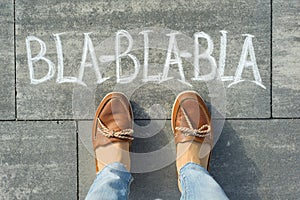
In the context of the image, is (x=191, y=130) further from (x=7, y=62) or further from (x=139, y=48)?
(x=7, y=62)

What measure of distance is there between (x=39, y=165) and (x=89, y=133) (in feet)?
1.11

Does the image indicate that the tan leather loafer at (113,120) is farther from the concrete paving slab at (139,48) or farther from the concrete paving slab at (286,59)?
the concrete paving slab at (286,59)

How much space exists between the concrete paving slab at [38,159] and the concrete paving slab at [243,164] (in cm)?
8

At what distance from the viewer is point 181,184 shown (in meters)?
2.10

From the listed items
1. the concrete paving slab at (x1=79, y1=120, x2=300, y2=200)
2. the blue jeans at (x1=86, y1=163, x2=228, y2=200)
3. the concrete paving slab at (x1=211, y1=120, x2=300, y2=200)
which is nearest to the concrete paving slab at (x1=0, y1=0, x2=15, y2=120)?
the concrete paving slab at (x1=79, y1=120, x2=300, y2=200)

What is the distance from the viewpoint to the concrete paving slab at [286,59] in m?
2.21

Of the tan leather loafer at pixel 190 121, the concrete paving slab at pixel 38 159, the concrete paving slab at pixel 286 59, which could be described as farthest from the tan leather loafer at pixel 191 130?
the concrete paving slab at pixel 38 159

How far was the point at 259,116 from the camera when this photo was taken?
2244 millimetres

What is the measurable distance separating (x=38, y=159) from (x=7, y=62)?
576 millimetres

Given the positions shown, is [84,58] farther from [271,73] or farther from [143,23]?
[271,73]

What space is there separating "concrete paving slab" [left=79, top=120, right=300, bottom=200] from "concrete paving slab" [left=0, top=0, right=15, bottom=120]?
0.42 meters

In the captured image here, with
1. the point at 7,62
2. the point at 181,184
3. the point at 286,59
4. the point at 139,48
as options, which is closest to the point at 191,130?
the point at 181,184

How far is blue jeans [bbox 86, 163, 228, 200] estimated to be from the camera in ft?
6.40

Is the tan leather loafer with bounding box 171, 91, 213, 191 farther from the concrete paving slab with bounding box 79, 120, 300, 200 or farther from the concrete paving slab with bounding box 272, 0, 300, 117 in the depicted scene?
the concrete paving slab with bounding box 272, 0, 300, 117
